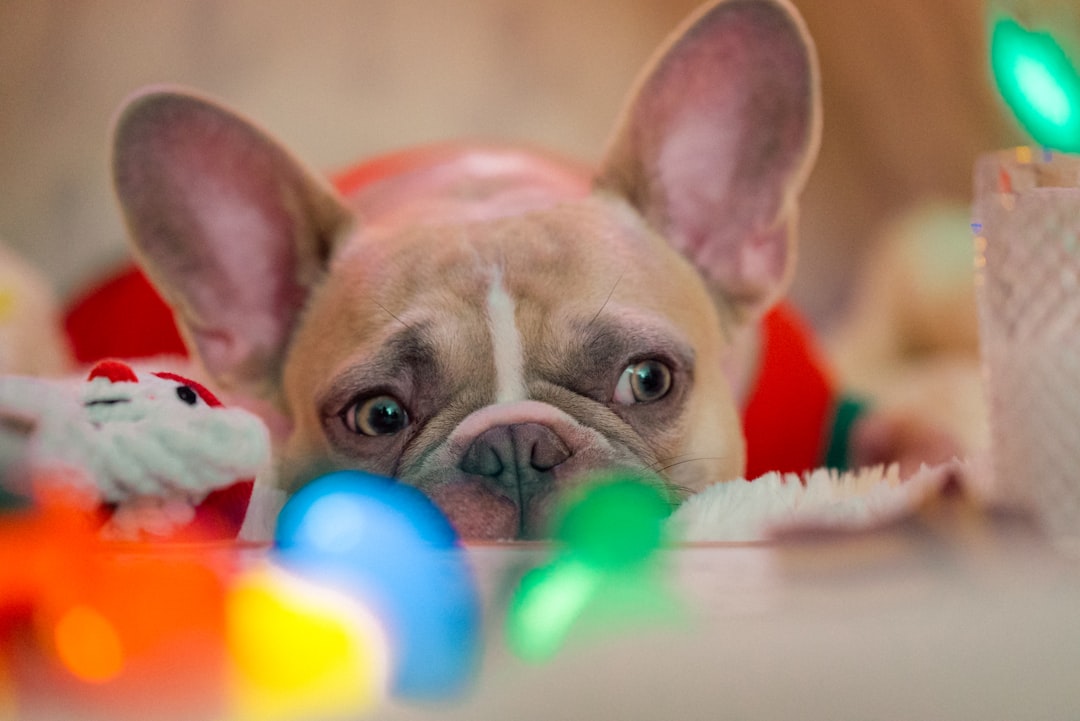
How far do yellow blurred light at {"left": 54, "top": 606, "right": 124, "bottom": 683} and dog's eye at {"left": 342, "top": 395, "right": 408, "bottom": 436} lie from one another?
0.44 meters

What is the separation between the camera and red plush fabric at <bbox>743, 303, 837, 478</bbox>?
1.32 metres

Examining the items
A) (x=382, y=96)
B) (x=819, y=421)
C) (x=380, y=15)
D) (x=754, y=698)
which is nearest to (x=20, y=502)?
(x=754, y=698)

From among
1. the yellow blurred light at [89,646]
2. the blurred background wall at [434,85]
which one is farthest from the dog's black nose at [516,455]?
the blurred background wall at [434,85]

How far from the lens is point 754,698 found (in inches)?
20.9

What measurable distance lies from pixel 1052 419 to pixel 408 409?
0.59 m

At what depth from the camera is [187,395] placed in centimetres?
76

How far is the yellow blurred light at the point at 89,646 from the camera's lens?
532mm

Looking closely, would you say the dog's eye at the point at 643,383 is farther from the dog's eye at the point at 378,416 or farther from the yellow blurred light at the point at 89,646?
the yellow blurred light at the point at 89,646

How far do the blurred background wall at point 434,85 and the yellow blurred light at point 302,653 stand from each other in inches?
36.0

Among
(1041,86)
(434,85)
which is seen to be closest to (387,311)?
(1041,86)

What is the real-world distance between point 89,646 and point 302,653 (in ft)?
0.41

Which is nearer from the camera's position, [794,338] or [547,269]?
[547,269]

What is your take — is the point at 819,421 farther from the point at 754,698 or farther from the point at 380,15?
the point at 754,698

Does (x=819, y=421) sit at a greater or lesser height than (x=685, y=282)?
lesser
